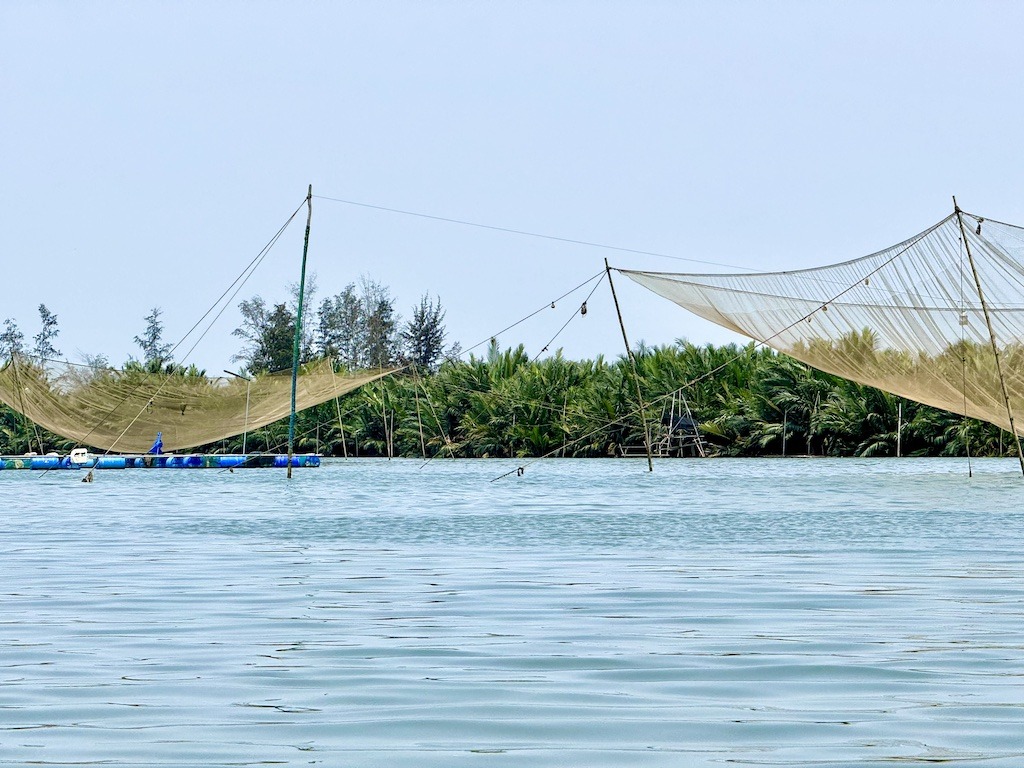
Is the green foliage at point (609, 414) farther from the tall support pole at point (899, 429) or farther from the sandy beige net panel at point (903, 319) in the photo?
the sandy beige net panel at point (903, 319)

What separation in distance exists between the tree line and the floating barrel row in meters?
1.34

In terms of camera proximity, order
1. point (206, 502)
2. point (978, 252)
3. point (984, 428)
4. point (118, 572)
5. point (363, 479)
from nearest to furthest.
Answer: point (118, 572), point (978, 252), point (206, 502), point (363, 479), point (984, 428)

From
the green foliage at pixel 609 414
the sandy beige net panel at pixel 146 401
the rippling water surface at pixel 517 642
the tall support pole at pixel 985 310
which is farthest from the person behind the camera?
the green foliage at pixel 609 414

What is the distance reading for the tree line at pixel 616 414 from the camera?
29703 millimetres

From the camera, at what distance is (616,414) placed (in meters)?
31.8

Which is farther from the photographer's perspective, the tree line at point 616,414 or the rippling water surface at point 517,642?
the tree line at point 616,414

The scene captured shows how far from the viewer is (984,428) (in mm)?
28750

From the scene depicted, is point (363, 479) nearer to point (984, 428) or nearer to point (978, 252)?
point (978, 252)

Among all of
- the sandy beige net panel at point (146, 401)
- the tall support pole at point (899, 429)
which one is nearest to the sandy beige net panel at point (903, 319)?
the sandy beige net panel at point (146, 401)

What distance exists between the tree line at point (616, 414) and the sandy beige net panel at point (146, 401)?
19.6 feet

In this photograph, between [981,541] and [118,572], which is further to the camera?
[981,541]

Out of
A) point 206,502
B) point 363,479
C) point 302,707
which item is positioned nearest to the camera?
point 302,707

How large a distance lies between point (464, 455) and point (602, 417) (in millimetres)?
4008

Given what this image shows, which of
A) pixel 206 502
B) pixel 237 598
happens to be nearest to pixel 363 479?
pixel 206 502
